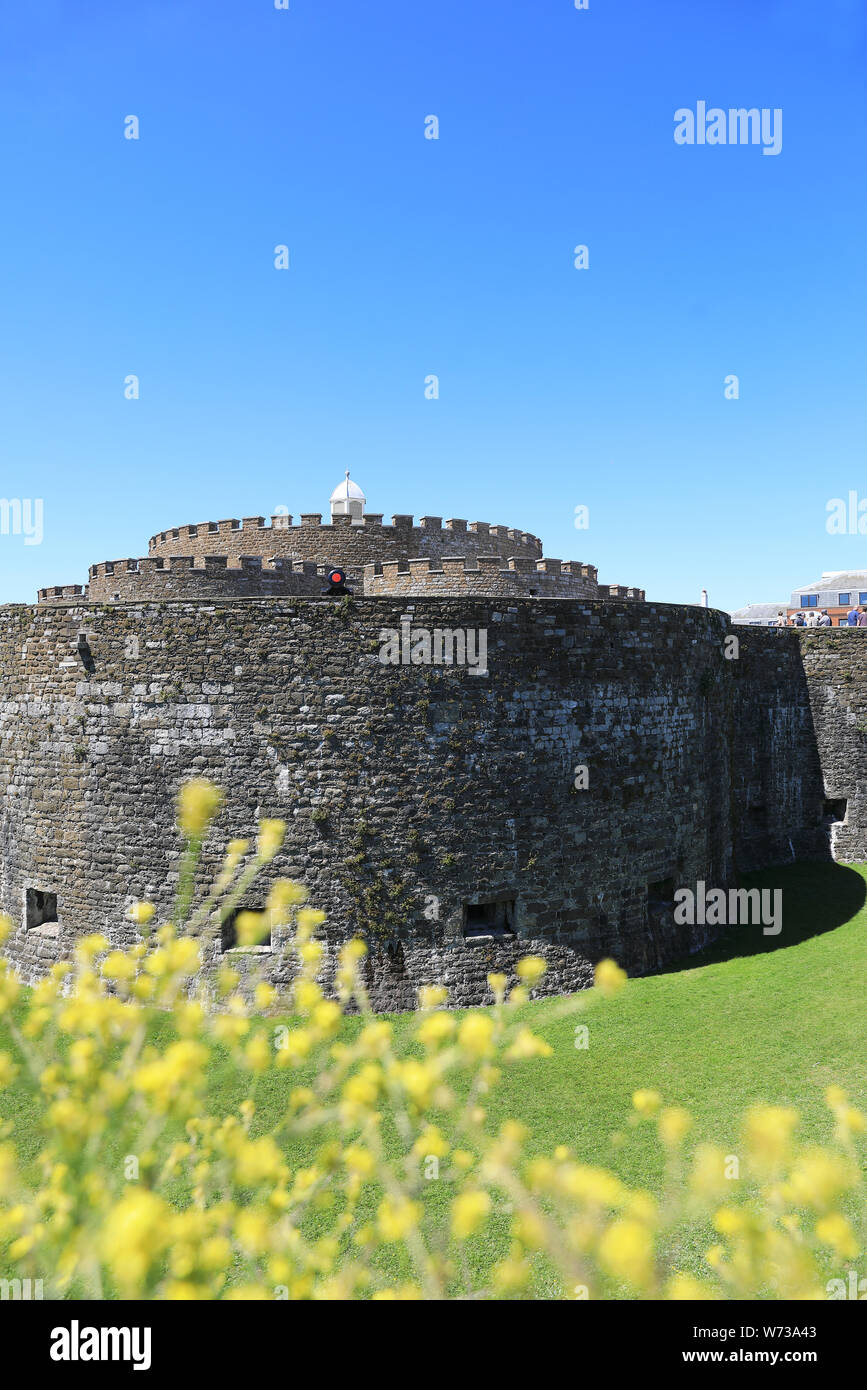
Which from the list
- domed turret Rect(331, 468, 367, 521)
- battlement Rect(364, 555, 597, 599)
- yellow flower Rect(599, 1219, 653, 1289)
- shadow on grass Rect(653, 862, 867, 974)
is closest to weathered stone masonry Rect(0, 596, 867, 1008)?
shadow on grass Rect(653, 862, 867, 974)

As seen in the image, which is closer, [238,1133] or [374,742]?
[238,1133]

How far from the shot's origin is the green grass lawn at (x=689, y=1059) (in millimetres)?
7469

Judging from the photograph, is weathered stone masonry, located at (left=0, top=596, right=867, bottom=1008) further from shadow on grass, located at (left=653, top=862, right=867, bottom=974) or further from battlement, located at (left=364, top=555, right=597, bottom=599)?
battlement, located at (left=364, top=555, right=597, bottom=599)

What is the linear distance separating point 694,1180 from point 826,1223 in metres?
0.32

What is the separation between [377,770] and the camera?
33.7ft

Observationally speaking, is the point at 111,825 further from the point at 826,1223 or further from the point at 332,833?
→ the point at 826,1223

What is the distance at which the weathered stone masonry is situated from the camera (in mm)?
10211

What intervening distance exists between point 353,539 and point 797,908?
1352 centimetres

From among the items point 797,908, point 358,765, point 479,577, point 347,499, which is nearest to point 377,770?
point 358,765

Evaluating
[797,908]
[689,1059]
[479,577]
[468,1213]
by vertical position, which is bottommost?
[689,1059]

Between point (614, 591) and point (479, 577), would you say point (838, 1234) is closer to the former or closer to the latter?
point (479, 577)

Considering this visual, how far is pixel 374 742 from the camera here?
405 inches

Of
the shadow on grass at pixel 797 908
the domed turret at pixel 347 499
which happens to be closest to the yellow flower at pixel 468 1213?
the shadow on grass at pixel 797 908

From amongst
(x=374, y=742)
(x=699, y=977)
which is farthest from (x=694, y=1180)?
(x=699, y=977)
